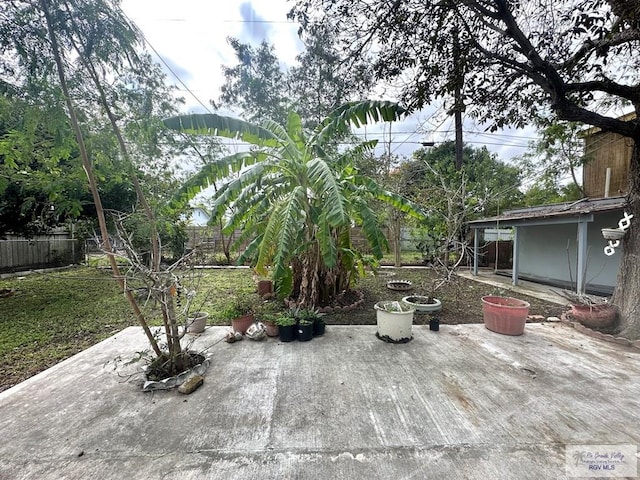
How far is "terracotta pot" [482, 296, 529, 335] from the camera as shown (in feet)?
13.9

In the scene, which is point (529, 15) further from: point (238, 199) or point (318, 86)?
point (318, 86)

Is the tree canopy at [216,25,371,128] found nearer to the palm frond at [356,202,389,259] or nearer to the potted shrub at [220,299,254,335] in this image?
the palm frond at [356,202,389,259]

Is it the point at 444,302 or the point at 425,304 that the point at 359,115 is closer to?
the point at 425,304

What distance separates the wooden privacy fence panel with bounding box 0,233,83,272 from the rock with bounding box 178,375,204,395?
35.4ft

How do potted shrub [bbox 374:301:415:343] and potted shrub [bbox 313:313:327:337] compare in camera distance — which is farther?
potted shrub [bbox 313:313:327:337]

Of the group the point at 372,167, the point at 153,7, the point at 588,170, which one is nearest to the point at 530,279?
the point at 588,170

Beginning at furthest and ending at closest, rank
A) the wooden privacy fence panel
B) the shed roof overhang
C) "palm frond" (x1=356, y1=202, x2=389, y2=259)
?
the wooden privacy fence panel, the shed roof overhang, "palm frond" (x1=356, y1=202, x2=389, y2=259)

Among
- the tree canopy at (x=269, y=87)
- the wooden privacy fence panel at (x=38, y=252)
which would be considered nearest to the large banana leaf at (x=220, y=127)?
the tree canopy at (x=269, y=87)

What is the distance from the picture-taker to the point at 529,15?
149 inches

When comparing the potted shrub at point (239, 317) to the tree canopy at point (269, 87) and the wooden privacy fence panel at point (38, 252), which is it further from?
the wooden privacy fence panel at point (38, 252)

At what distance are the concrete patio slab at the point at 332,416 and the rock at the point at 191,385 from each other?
0.26 ft

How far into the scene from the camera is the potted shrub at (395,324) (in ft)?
13.0

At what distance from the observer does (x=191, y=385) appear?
2.76 m

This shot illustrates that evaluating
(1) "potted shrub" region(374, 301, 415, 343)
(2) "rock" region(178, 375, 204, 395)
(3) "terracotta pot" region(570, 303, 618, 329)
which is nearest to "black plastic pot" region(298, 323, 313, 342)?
(1) "potted shrub" region(374, 301, 415, 343)
